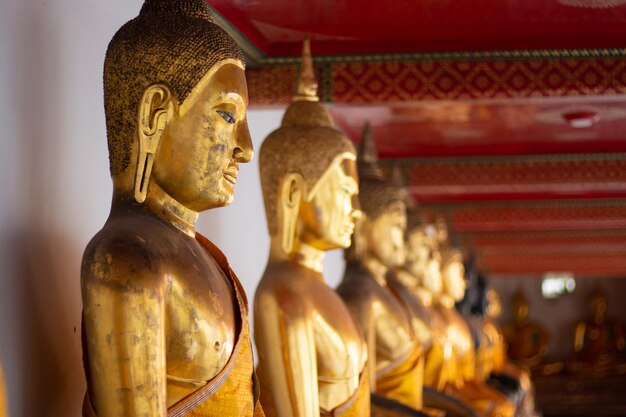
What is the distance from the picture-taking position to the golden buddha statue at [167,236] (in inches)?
107

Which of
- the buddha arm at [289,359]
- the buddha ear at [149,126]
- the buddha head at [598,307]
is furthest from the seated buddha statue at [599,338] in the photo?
the buddha ear at [149,126]

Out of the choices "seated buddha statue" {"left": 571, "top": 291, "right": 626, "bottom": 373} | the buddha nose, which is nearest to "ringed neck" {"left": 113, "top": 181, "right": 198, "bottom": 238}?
the buddha nose

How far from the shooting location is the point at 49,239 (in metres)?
3.20

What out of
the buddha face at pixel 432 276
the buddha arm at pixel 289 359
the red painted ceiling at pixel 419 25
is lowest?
the buddha arm at pixel 289 359

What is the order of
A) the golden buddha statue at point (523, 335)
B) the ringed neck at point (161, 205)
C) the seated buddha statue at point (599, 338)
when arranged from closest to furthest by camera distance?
the ringed neck at point (161, 205)
the golden buddha statue at point (523, 335)
the seated buddha statue at point (599, 338)

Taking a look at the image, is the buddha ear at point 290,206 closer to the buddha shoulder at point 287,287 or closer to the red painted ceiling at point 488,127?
the buddha shoulder at point 287,287

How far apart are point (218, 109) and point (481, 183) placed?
5653 mm

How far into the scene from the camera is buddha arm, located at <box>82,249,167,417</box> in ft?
8.88

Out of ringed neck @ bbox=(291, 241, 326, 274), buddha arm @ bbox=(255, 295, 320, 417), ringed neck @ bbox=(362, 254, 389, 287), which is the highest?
ringed neck @ bbox=(291, 241, 326, 274)

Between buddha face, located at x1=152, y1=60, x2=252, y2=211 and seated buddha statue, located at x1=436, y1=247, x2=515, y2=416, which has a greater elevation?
buddha face, located at x1=152, y1=60, x2=252, y2=211

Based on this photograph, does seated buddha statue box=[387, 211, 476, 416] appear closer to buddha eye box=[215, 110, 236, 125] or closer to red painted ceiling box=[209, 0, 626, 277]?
red painted ceiling box=[209, 0, 626, 277]

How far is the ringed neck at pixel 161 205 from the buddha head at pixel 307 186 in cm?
107

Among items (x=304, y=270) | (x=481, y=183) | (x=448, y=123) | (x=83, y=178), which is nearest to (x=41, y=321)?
(x=83, y=178)

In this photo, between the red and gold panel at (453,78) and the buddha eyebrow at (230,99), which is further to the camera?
the red and gold panel at (453,78)
